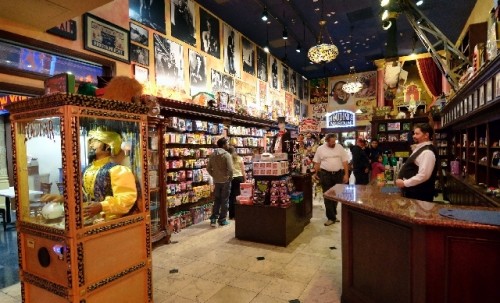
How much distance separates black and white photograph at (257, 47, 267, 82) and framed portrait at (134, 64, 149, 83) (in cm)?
550

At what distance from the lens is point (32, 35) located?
3.78m

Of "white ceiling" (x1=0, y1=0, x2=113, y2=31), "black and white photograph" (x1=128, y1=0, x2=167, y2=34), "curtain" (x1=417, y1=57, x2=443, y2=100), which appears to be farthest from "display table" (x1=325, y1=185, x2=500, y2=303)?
"curtain" (x1=417, y1=57, x2=443, y2=100)

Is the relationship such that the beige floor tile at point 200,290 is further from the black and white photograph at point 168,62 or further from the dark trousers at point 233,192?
the black and white photograph at point 168,62

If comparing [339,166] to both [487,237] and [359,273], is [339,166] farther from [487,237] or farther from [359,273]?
[487,237]

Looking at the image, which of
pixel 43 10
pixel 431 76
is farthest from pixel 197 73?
pixel 431 76

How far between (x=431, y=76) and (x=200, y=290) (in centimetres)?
1239

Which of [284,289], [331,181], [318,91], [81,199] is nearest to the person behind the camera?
[81,199]

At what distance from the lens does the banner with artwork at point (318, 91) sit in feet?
50.5

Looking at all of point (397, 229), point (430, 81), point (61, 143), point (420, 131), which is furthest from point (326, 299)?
point (430, 81)

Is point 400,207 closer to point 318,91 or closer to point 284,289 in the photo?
point 284,289

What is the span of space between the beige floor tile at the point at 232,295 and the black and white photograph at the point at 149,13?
5115mm

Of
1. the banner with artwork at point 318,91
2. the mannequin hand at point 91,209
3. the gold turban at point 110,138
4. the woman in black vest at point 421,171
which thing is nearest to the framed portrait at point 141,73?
the gold turban at point 110,138

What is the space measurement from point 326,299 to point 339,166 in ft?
10.1

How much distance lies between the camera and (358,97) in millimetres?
14422
